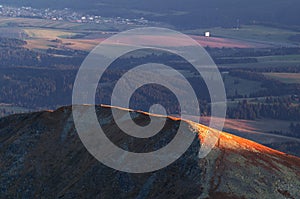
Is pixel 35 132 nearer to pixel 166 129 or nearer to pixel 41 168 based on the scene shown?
pixel 41 168

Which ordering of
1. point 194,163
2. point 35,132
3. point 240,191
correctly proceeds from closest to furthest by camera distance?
point 240,191
point 194,163
point 35,132

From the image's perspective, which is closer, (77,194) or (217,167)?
(217,167)

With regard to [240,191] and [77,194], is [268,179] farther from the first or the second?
[77,194]

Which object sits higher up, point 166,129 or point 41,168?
point 166,129

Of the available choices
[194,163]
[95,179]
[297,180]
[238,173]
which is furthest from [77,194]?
[297,180]

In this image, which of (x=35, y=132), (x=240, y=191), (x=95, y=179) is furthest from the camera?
(x=35, y=132)

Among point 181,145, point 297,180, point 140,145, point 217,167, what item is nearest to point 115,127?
point 140,145
